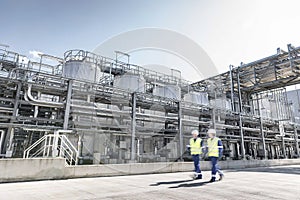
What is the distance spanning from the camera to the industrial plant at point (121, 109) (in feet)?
30.0

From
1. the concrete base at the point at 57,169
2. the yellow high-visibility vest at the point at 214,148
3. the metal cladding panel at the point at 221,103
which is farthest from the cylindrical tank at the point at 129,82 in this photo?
the metal cladding panel at the point at 221,103

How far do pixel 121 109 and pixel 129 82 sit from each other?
247 cm

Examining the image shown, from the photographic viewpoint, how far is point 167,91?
51.4ft

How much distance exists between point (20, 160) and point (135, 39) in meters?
12.1

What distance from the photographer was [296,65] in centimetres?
1516

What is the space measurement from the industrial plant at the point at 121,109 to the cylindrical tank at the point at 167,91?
0.30 ft

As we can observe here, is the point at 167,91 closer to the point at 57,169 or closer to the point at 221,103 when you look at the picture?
the point at 221,103

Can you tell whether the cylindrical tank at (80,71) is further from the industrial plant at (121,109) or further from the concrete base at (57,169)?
the concrete base at (57,169)

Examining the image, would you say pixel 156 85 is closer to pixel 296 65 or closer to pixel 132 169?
pixel 132 169

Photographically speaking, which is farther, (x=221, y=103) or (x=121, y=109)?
(x=221, y=103)

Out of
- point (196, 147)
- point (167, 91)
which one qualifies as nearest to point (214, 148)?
point (196, 147)

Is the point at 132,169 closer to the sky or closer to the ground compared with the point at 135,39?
closer to the ground

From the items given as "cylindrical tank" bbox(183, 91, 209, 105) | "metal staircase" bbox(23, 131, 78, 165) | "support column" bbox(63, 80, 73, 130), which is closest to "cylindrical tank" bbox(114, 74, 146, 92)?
"support column" bbox(63, 80, 73, 130)

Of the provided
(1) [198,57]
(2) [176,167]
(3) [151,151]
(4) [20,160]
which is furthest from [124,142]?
(1) [198,57]
